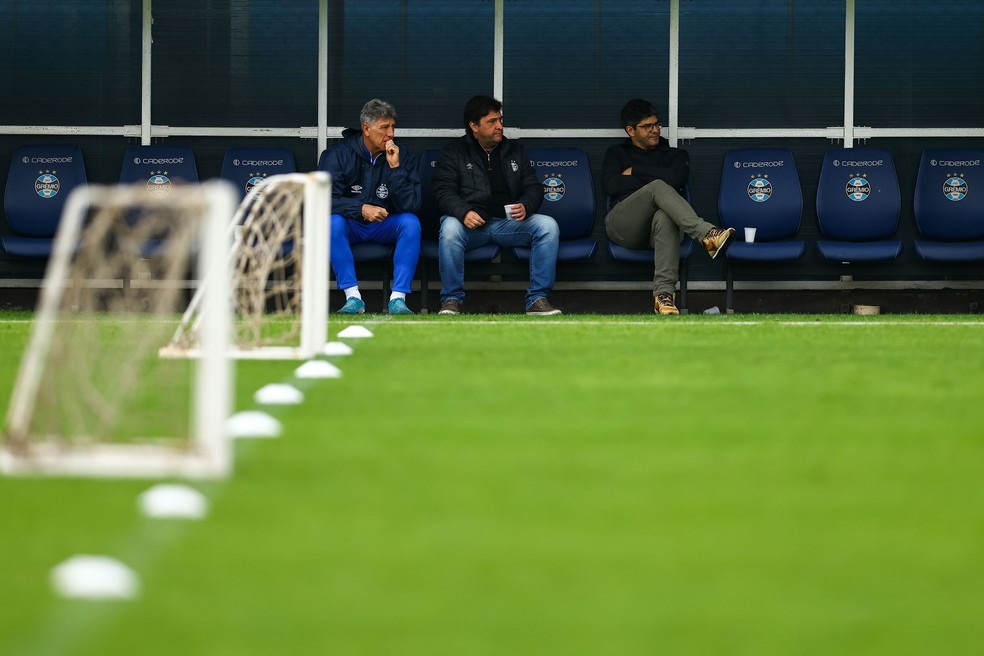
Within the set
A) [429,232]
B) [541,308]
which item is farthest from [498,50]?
[541,308]

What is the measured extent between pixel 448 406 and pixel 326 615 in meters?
1.92

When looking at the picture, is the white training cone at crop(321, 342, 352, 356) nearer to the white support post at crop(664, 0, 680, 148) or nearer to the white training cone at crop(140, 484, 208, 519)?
the white training cone at crop(140, 484, 208, 519)

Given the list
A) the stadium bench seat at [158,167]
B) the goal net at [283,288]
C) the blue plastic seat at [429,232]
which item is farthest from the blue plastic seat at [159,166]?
the goal net at [283,288]

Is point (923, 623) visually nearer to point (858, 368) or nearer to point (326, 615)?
point (326, 615)

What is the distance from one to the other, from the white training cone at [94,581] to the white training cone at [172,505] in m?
0.35

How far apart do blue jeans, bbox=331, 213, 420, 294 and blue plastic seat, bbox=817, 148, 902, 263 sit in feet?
8.40

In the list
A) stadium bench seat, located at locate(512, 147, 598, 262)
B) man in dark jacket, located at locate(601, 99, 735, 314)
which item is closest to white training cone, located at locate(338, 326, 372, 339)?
man in dark jacket, located at locate(601, 99, 735, 314)

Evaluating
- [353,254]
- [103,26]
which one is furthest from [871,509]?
[103,26]

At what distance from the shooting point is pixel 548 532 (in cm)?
217

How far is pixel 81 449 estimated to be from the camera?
268 centimetres

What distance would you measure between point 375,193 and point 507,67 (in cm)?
165

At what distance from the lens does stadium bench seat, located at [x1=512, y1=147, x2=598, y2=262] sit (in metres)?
9.12

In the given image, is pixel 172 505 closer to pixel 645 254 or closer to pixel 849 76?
pixel 645 254

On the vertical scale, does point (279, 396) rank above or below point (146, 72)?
below
